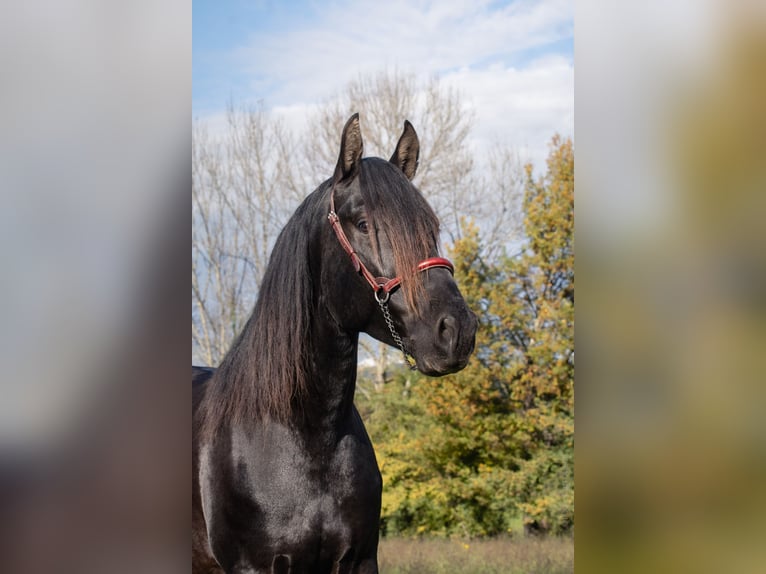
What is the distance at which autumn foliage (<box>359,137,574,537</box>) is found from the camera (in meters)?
8.70

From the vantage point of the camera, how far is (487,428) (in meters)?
8.74

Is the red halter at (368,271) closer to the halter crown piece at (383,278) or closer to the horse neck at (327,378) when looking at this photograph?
the halter crown piece at (383,278)

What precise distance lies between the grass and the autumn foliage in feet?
1.14

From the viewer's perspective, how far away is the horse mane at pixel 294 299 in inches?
88.2

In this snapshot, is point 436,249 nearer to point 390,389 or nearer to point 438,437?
point 438,437

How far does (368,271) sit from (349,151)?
42 cm
